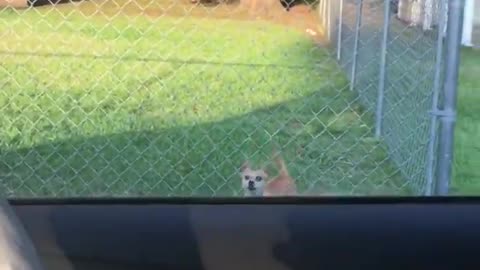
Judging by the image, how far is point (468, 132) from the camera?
14.9ft

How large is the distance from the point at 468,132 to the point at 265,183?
181cm

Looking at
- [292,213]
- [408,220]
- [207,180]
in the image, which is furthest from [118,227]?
[207,180]

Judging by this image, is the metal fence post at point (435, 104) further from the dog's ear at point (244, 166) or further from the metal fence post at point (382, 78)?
the metal fence post at point (382, 78)

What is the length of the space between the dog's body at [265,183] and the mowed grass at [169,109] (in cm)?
5

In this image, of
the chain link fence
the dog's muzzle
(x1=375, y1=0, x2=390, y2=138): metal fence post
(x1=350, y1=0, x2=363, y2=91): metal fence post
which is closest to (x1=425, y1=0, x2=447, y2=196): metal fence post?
the chain link fence

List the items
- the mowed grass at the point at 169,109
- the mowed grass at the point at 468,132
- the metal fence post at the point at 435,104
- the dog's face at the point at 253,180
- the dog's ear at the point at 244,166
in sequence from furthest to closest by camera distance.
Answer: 1. the mowed grass at the point at 468,132
2. the dog's ear at the point at 244,166
3. the mowed grass at the point at 169,109
4. the dog's face at the point at 253,180
5. the metal fence post at the point at 435,104

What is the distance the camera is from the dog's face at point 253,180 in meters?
2.89

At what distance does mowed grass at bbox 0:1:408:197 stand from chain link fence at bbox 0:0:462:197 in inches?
0.4

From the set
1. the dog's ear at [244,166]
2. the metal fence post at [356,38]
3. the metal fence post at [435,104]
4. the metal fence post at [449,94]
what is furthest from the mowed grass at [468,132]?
the dog's ear at [244,166]

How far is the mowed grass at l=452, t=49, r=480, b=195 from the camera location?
12.0 feet

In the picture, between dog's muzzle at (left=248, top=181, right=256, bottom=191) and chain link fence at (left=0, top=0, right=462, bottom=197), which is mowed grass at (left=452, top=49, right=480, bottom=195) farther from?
dog's muzzle at (left=248, top=181, right=256, bottom=191)

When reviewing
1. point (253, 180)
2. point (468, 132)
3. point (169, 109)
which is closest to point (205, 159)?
point (253, 180)

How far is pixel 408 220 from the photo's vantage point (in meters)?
1.80

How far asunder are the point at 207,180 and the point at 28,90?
51.8 inches
